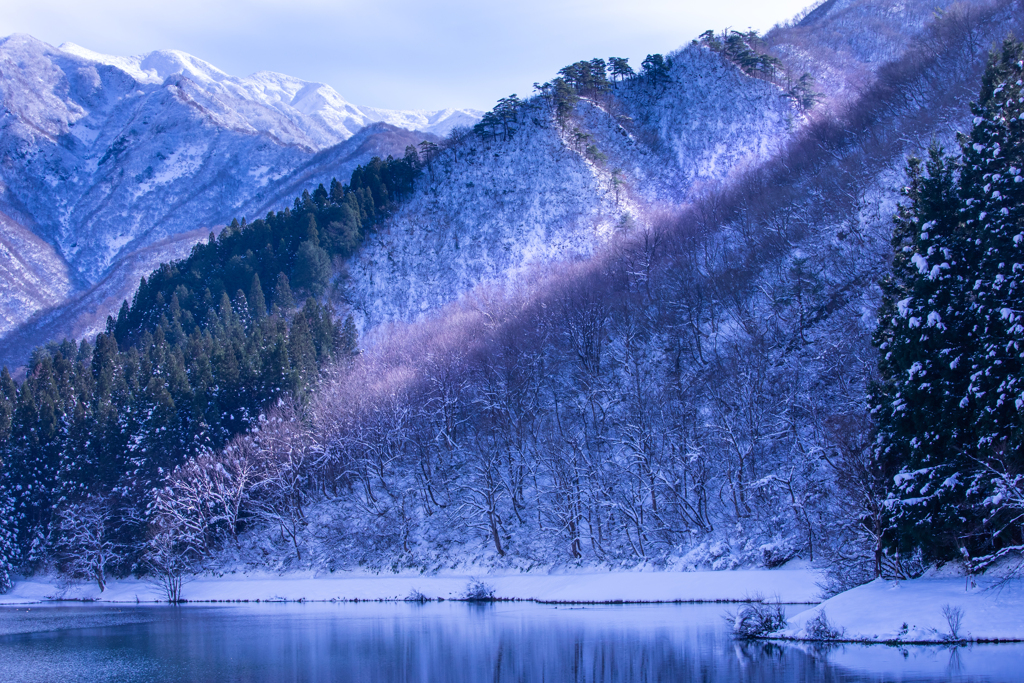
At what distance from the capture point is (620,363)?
63.8 metres

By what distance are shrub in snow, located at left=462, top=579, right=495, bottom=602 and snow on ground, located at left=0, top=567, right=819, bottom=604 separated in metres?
0.67

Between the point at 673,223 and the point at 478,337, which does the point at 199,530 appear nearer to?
the point at 478,337

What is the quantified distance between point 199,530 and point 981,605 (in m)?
55.1

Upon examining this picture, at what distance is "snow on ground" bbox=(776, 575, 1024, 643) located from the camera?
22594 mm

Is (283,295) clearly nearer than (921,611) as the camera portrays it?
No

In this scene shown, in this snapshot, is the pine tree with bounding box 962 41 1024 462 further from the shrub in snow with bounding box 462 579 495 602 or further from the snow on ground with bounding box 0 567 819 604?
the shrub in snow with bounding box 462 579 495 602

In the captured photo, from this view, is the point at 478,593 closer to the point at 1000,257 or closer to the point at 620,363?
the point at 620,363

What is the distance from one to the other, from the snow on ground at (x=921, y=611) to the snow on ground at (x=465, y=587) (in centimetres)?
692

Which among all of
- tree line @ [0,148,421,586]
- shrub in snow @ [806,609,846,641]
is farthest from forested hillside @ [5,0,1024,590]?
shrub in snow @ [806,609,846,641]

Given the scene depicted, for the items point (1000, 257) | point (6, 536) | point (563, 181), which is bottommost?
point (6, 536)

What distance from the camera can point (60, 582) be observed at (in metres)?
65.2

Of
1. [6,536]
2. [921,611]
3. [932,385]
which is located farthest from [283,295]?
[921,611]

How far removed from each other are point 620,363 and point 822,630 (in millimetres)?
38681

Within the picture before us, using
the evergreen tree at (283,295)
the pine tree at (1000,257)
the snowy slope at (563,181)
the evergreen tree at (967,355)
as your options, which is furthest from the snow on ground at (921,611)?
the evergreen tree at (283,295)
